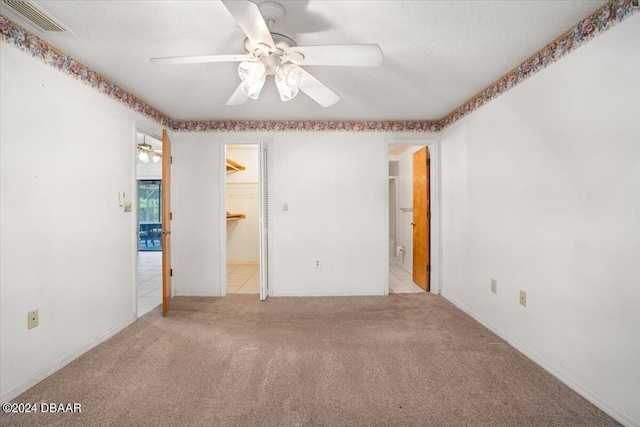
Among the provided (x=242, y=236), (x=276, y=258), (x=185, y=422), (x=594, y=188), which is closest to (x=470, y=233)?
(x=594, y=188)

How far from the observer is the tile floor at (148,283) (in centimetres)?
324

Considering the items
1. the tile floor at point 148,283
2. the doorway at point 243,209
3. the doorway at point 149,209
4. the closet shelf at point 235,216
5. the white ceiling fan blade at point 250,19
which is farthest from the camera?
the doorway at point 243,209

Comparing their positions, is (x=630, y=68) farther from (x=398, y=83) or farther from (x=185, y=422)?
(x=185, y=422)

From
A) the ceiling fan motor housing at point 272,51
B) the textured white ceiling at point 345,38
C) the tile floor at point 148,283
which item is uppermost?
the textured white ceiling at point 345,38

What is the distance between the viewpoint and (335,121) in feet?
11.6

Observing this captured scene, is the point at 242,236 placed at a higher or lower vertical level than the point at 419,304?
higher

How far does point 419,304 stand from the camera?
3203 mm

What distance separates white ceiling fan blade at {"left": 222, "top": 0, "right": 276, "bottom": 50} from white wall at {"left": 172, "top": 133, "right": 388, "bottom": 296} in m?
2.15

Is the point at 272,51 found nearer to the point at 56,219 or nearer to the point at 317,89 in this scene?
the point at 317,89

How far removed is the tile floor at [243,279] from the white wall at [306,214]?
1.26 feet

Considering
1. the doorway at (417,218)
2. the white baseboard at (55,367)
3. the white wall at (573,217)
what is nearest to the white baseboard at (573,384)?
the white wall at (573,217)

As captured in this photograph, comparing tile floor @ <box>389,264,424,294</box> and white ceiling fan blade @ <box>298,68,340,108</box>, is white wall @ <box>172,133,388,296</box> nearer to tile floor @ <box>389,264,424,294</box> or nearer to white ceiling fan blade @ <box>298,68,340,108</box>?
tile floor @ <box>389,264,424,294</box>

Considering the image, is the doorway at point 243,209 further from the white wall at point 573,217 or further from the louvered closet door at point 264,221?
the white wall at point 573,217

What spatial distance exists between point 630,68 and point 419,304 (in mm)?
2611
